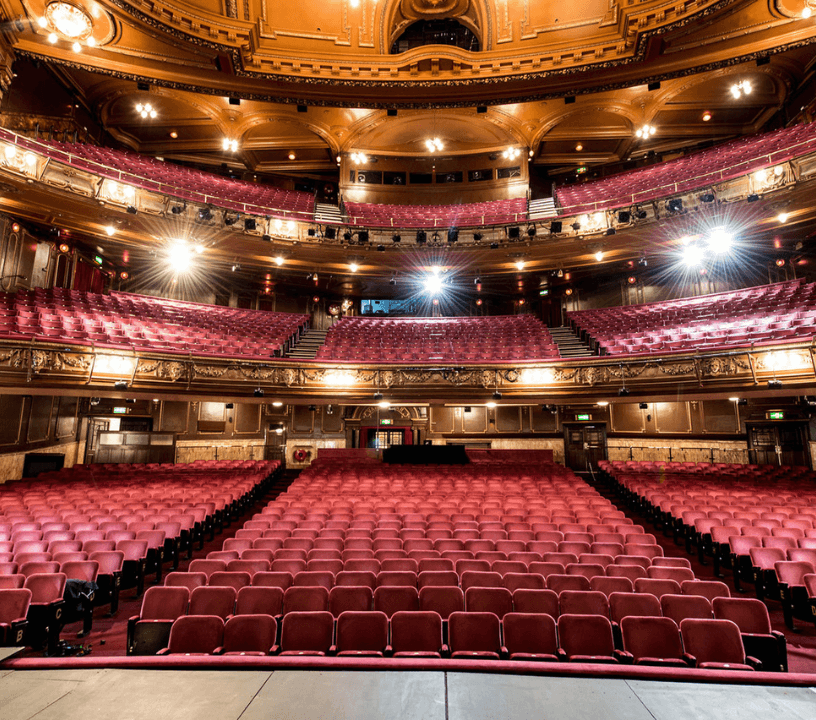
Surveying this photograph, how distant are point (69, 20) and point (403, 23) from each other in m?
7.92

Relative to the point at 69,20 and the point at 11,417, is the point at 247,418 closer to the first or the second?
the point at 11,417

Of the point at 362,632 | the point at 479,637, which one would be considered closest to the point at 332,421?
the point at 362,632

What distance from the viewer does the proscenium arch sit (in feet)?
37.8

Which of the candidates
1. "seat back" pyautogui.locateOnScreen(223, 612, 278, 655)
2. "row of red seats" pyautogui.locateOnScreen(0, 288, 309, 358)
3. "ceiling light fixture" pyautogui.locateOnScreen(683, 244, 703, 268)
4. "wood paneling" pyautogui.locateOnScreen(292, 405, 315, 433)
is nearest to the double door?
"ceiling light fixture" pyautogui.locateOnScreen(683, 244, 703, 268)

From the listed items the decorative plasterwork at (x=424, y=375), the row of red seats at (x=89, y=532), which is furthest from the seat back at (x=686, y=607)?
the decorative plasterwork at (x=424, y=375)

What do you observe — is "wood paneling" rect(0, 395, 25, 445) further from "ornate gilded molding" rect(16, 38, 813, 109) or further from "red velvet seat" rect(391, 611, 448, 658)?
"red velvet seat" rect(391, 611, 448, 658)

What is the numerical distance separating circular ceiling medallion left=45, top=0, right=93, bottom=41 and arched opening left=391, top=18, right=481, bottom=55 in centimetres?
755

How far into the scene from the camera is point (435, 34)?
42.2 ft

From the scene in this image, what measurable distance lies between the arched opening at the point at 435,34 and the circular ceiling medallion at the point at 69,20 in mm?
7554

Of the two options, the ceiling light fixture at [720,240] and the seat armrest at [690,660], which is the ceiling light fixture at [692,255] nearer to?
the ceiling light fixture at [720,240]

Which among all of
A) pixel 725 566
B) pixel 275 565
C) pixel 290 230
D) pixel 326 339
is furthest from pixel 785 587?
pixel 290 230

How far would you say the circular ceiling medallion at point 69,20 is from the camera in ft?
31.2

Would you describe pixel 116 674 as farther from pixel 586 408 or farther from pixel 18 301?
pixel 586 408

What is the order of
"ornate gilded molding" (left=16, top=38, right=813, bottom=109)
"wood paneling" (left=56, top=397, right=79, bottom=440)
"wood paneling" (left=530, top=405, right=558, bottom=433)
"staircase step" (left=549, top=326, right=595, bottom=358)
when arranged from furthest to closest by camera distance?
"wood paneling" (left=530, top=405, right=558, bottom=433) < "staircase step" (left=549, top=326, right=595, bottom=358) < "ornate gilded molding" (left=16, top=38, right=813, bottom=109) < "wood paneling" (left=56, top=397, right=79, bottom=440)
